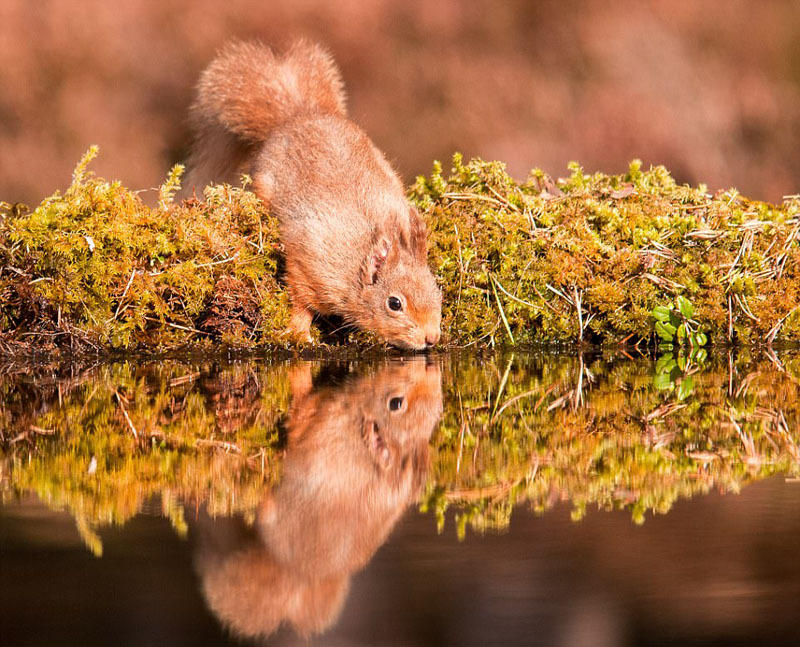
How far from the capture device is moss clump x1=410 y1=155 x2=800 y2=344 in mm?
3969

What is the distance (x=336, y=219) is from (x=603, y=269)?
111 cm

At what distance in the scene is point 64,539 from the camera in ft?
4.09

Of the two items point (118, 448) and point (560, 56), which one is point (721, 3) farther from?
point (118, 448)

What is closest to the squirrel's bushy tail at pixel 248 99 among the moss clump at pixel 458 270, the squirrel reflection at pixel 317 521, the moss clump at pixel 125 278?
the moss clump at pixel 458 270

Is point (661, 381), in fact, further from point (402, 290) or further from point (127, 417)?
point (127, 417)

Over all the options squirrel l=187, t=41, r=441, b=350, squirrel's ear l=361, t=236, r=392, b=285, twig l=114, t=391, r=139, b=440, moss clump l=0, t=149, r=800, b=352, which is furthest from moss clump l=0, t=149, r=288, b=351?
twig l=114, t=391, r=139, b=440

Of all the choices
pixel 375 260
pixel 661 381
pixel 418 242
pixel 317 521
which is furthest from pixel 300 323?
pixel 317 521

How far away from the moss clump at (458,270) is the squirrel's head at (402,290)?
279mm

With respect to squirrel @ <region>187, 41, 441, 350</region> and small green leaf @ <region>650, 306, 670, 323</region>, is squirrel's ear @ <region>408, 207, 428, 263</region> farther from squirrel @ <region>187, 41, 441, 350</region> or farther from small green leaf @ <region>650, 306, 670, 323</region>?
small green leaf @ <region>650, 306, 670, 323</region>

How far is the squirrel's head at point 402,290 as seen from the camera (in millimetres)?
3705

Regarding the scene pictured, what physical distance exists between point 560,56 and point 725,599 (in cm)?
726

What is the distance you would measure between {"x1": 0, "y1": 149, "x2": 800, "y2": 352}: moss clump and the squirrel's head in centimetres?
28

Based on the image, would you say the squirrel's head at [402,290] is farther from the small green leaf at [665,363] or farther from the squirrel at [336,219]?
the small green leaf at [665,363]

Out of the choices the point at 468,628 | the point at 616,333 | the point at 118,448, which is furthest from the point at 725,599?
the point at 616,333
